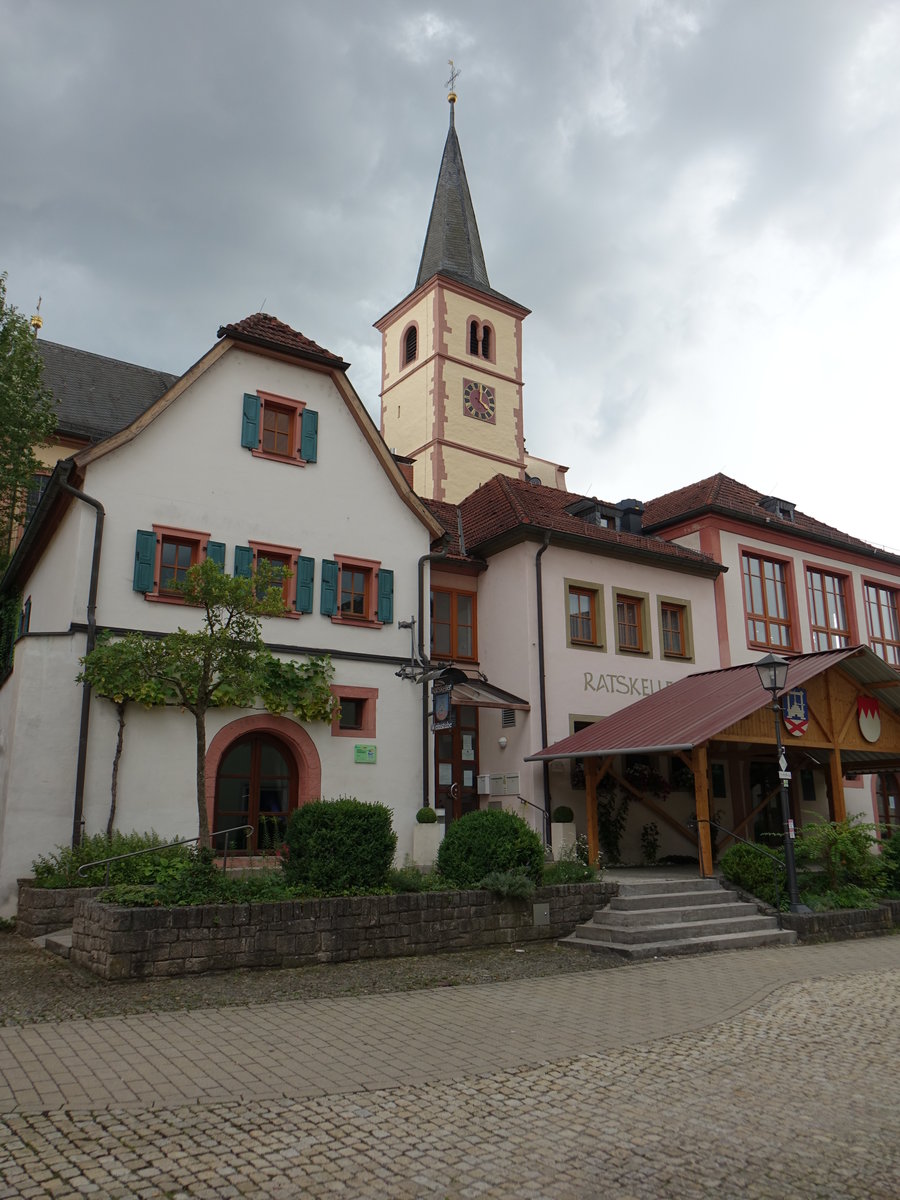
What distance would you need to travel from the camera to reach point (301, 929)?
1094cm

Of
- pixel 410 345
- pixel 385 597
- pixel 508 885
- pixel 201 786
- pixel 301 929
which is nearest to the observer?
pixel 301 929

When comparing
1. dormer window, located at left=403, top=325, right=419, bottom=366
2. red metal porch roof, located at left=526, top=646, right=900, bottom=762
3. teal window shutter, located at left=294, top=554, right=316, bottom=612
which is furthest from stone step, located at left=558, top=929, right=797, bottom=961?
dormer window, located at left=403, top=325, right=419, bottom=366

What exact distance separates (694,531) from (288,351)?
1164 centimetres

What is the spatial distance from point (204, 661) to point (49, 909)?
12.2ft

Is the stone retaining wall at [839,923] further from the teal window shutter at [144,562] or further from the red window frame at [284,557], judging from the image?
the teal window shutter at [144,562]

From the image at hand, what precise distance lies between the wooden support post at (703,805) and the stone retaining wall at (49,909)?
8.93m

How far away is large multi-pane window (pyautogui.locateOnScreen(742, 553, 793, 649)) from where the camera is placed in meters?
24.3

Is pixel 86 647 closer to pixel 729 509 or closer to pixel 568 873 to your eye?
pixel 568 873

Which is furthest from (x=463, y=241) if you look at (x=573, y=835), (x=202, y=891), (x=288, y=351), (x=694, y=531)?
(x=202, y=891)

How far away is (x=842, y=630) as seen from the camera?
26.6 m

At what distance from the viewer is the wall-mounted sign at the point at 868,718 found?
1820 centimetres

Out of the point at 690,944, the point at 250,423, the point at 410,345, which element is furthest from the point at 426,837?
the point at 410,345

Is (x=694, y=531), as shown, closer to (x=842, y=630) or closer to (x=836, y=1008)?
(x=842, y=630)

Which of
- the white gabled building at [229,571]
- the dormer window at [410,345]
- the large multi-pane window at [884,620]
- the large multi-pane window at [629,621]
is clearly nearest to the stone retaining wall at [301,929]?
the white gabled building at [229,571]
